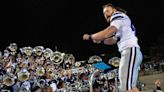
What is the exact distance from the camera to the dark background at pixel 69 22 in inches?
775

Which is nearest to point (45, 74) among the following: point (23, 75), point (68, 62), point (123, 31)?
point (23, 75)

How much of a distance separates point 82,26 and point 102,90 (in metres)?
10.6

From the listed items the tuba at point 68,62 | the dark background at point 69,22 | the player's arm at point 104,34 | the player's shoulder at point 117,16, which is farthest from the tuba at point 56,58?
the player's arm at point 104,34

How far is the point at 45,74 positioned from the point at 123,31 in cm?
731

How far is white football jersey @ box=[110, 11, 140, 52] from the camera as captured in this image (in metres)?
4.70

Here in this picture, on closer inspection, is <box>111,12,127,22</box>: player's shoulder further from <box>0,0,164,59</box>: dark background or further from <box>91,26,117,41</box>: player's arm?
<box>0,0,164,59</box>: dark background

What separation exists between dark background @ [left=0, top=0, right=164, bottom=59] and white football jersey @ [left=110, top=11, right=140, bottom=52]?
14.6 meters

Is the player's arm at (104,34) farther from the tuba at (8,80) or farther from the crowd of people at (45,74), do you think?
the tuba at (8,80)

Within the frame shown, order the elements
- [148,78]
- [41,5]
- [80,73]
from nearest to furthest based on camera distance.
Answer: [80,73] → [148,78] → [41,5]

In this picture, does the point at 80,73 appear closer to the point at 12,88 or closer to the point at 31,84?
the point at 31,84

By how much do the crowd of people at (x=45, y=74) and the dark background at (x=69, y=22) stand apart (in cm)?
611

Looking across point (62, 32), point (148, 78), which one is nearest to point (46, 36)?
point (62, 32)

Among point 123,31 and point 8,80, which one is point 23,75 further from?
point 123,31

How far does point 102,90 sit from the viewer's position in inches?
409
